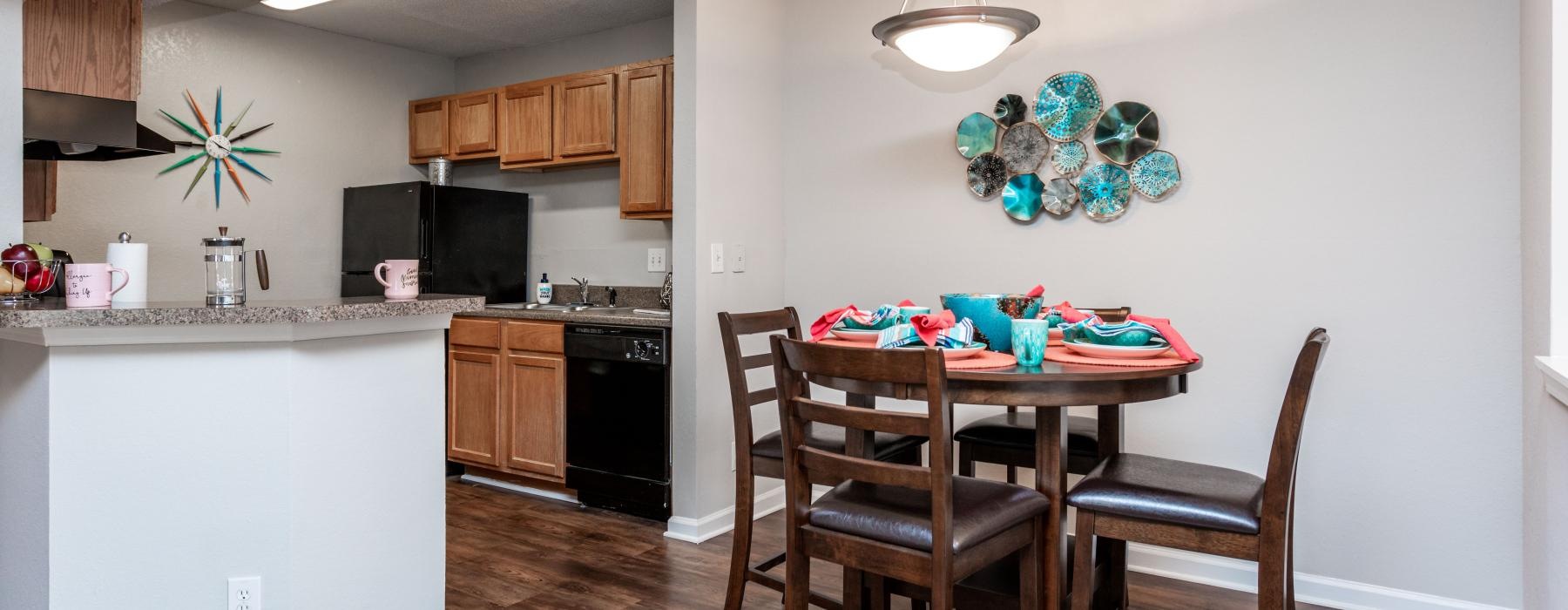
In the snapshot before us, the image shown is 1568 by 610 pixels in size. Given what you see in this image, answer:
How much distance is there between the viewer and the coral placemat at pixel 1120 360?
2010 millimetres

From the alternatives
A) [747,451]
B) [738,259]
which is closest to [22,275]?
[747,451]

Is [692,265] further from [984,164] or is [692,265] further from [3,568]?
[3,568]

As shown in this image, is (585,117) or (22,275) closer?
(22,275)

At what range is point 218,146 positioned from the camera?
429cm

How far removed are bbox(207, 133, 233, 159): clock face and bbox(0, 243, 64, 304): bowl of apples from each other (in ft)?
8.61

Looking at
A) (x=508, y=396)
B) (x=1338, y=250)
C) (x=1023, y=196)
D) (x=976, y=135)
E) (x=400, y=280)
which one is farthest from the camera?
(x=508, y=396)

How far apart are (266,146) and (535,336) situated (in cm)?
188

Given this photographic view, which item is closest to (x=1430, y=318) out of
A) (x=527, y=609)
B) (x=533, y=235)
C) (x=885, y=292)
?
(x=885, y=292)

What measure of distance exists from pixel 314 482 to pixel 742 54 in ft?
7.55

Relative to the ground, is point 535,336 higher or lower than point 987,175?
lower

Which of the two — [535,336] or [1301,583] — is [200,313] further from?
[1301,583]

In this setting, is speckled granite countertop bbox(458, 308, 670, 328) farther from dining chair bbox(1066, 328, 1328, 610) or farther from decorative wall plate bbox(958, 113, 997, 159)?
dining chair bbox(1066, 328, 1328, 610)

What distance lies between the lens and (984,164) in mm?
3240

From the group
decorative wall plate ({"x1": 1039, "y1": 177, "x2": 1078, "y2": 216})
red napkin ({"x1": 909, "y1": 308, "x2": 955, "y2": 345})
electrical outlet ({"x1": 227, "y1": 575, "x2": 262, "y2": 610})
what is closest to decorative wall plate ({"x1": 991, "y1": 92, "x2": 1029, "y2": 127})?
decorative wall plate ({"x1": 1039, "y1": 177, "x2": 1078, "y2": 216})
